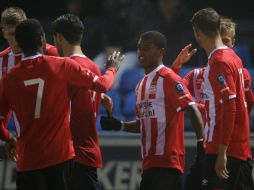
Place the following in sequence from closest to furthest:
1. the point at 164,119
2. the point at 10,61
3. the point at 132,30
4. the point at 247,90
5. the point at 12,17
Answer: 1. the point at 164,119
2. the point at 247,90
3. the point at 12,17
4. the point at 10,61
5. the point at 132,30

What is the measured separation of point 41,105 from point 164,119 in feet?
3.16

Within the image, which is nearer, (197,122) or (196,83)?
(197,122)

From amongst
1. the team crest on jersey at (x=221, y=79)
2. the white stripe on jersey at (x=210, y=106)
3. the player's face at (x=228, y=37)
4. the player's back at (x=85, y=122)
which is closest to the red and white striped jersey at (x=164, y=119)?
the white stripe on jersey at (x=210, y=106)

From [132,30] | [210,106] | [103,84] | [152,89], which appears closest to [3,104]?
[103,84]

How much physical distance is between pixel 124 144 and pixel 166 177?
279 cm

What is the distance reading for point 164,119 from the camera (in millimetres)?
6047

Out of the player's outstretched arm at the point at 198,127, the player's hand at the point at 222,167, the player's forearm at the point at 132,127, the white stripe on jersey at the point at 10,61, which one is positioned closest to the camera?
the player's hand at the point at 222,167

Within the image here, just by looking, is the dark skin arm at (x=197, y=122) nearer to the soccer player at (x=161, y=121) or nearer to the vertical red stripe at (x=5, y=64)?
the soccer player at (x=161, y=121)

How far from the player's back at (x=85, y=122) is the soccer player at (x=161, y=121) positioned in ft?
1.19

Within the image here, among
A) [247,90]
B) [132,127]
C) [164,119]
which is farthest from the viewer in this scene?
[132,127]

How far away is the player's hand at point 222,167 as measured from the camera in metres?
5.66

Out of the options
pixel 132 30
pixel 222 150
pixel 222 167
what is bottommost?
pixel 222 167

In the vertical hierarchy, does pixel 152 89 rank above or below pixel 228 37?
below

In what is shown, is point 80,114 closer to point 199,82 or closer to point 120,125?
point 120,125
